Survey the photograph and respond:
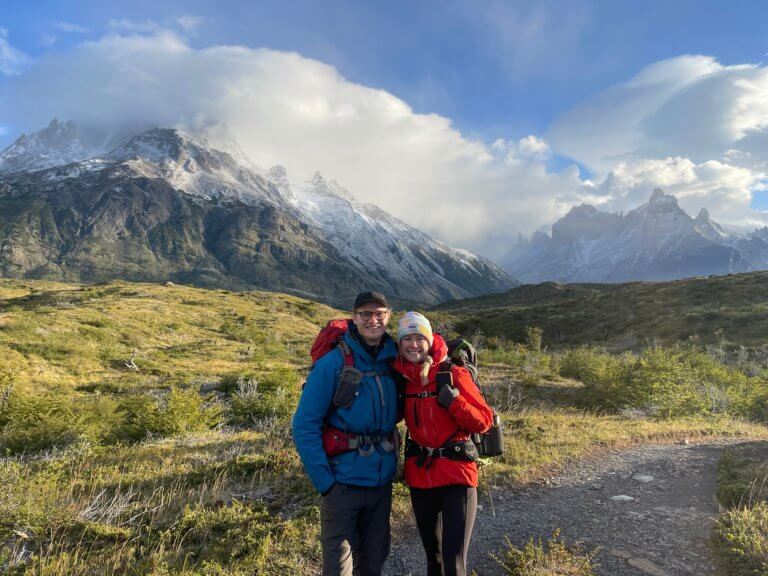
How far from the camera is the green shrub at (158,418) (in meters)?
10.9

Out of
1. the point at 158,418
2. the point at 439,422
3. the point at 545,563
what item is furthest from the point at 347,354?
the point at 158,418

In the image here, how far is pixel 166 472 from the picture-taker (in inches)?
298

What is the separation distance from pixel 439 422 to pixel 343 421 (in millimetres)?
956

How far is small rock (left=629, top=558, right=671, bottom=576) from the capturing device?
16.3ft

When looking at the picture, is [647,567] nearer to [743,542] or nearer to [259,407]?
[743,542]

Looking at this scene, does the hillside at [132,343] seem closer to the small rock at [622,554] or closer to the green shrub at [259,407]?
the green shrub at [259,407]

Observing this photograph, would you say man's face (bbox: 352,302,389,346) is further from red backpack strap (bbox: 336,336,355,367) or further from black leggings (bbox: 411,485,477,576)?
black leggings (bbox: 411,485,477,576)

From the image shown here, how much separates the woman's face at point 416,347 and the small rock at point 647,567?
13.4ft

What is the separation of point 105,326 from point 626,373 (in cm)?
3613

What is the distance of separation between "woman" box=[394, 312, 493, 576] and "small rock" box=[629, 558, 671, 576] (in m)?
2.68

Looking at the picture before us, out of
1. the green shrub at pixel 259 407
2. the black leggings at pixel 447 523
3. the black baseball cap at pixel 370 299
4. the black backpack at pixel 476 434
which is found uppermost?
the black baseball cap at pixel 370 299

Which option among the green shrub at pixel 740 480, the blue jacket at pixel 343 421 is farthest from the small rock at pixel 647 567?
the blue jacket at pixel 343 421

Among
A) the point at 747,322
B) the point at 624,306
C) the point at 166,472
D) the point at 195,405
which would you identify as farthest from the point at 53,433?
the point at 624,306

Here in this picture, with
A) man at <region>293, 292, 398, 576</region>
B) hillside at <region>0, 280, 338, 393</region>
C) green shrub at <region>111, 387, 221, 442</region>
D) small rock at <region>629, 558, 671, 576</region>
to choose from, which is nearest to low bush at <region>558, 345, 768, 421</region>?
small rock at <region>629, 558, 671, 576</region>
